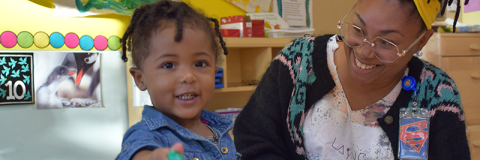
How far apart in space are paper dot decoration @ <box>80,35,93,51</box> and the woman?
36.7 inches

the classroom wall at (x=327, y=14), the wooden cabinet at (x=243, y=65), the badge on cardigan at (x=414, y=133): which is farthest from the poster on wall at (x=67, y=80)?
the classroom wall at (x=327, y=14)

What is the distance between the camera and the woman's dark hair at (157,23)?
0.69 m

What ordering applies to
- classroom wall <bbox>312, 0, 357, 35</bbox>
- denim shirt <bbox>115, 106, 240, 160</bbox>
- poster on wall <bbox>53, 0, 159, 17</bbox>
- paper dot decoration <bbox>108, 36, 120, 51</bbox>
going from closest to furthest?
denim shirt <bbox>115, 106, 240, 160</bbox> → poster on wall <bbox>53, 0, 159, 17</bbox> → paper dot decoration <bbox>108, 36, 120, 51</bbox> → classroom wall <bbox>312, 0, 357, 35</bbox>

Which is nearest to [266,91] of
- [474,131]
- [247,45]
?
[247,45]

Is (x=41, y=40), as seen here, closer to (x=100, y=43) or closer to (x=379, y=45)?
(x=100, y=43)

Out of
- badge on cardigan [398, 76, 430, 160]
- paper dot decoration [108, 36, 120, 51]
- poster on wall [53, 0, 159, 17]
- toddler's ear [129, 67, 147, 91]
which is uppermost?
poster on wall [53, 0, 159, 17]

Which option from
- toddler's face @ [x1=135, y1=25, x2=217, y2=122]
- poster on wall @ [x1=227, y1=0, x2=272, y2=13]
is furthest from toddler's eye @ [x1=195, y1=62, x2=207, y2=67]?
poster on wall @ [x1=227, y1=0, x2=272, y2=13]

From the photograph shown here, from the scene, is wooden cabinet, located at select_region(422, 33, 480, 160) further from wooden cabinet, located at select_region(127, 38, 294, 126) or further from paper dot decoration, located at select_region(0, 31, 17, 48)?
paper dot decoration, located at select_region(0, 31, 17, 48)

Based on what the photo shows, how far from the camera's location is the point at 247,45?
6.24ft

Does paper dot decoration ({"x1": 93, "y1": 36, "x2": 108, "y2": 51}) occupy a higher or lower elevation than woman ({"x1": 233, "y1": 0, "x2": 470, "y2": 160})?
higher

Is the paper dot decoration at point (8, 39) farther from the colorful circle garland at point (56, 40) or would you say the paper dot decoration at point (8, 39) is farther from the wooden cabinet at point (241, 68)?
the wooden cabinet at point (241, 68)

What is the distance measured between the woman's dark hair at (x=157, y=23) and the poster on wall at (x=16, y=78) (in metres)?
1.01

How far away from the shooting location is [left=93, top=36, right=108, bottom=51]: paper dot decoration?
5.43 feet

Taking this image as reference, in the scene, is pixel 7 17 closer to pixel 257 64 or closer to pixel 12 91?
pixel 12 91
